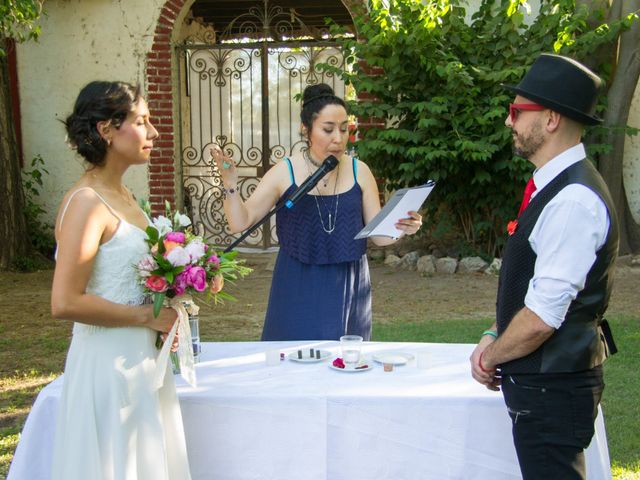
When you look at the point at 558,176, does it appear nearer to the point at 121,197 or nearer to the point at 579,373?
the point at 579,373

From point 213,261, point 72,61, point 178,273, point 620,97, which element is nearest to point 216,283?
point 213,261

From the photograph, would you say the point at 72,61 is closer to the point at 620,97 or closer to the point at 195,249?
the point at 620,97

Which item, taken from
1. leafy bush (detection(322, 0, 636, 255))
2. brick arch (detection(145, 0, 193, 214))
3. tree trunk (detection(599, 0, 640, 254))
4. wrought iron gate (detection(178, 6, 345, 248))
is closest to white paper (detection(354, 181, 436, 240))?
leafy bush (detection(322, 0, 636, 255))

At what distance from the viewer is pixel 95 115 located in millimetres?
2281

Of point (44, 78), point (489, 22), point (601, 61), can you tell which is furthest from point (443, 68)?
point (44, 78)

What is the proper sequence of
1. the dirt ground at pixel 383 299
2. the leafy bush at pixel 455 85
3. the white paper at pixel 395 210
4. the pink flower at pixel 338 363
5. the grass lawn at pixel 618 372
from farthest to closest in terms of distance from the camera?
the leafy bush at pixel 455 85 → the dirt ground at pixel 383 299 → the grass lawn at pixel 618 372 → the white paper at pixel 395 210 → the pink flower at pixel 338 363

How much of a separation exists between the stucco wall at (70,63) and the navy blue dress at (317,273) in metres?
6.64

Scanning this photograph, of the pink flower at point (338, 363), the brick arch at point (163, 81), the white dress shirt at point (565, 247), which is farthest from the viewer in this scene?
the brick arch at point (163, 81)

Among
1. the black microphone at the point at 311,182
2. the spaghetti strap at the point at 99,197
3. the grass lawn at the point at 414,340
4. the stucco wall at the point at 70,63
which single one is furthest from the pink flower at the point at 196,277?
the stucco wall at the point at 70,63

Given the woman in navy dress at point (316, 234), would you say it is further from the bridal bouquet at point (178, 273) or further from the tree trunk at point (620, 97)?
the tree trunk at point (620, 97)

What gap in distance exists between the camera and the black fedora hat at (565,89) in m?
2.00

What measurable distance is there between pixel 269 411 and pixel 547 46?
271 inches

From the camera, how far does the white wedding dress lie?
85.0 inches

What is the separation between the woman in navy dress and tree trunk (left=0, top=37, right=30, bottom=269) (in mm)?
6640
